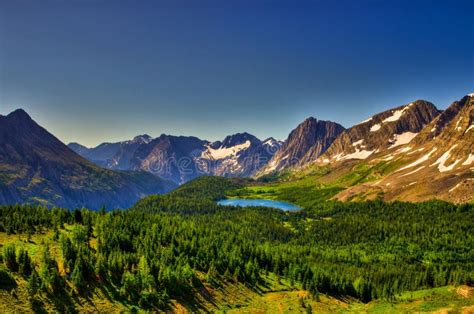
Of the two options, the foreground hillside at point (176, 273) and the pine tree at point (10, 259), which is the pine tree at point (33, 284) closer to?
the foreground hillside at point (176, 273)

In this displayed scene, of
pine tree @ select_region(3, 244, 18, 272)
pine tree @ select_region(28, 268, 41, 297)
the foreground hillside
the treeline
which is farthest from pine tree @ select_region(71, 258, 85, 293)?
pine tree @ select_region(3, 244, 18, 272)

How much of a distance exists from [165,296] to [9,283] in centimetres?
3819

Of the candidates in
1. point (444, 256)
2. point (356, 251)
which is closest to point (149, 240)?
point (356, 251)

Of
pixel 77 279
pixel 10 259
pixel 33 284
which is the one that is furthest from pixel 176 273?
pixel 10 259

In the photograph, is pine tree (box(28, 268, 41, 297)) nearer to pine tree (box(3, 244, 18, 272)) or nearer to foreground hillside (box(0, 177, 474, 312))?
foreground hillside (box(0, 177, 474, 312))

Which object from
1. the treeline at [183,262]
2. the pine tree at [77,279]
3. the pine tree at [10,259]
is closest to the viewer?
the pine tree at [10,259]

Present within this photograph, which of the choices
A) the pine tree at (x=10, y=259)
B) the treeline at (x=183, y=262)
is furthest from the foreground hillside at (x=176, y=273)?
the treeline at (x=183, y=262)

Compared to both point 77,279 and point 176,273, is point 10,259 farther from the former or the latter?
point 176,273

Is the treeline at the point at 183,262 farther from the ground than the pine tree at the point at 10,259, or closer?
closer

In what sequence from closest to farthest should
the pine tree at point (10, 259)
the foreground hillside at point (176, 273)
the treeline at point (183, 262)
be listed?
the pine tree at point (10, 259), the foreground hillside at point (176, 273), the treeline at point (183, 262)

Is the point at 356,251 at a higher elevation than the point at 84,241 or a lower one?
lower

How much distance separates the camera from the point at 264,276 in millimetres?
137125

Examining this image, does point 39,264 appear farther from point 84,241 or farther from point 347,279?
point 347,279

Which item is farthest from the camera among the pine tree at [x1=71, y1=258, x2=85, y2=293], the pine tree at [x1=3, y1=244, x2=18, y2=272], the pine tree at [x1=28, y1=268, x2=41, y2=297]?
the pine tree at [x1=71, y1=258, x2=85, y2=293]
